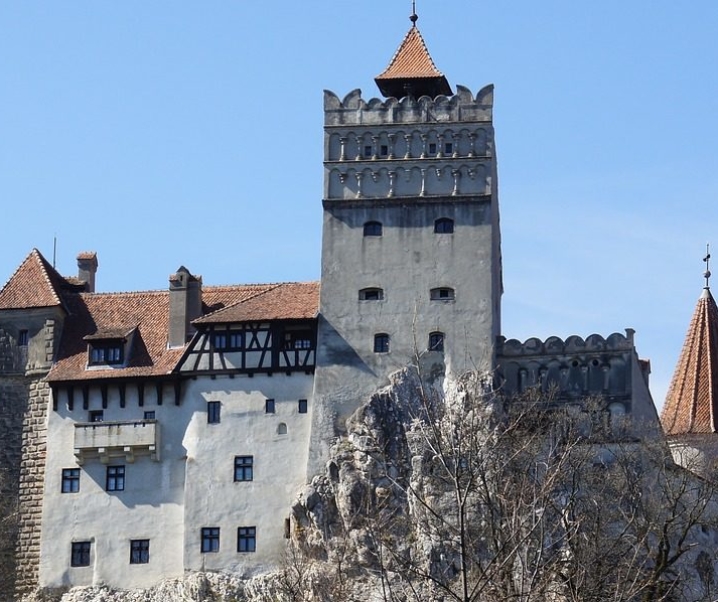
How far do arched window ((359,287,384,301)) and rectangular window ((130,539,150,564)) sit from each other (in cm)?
867

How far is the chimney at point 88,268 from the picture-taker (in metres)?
61.2

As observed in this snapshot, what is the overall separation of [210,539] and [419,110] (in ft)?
42.6

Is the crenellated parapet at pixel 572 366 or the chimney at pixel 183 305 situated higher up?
the chimney at pixel 183 305

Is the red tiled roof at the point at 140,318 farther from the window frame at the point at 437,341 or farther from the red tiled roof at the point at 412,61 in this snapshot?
the red tiled roof at the point at 412,61

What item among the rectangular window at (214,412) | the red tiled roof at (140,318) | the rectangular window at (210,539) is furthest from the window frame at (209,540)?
the red tiled roof at (140,318)

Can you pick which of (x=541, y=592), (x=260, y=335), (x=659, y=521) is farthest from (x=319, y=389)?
(x=541, y=592)

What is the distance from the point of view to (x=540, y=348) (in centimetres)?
5516

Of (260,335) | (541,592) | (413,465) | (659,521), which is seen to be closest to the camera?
(541,592)

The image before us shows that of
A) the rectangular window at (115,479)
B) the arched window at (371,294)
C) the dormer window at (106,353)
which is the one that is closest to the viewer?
the arched window at (371,294)

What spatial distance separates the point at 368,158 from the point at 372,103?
1582 millimetres

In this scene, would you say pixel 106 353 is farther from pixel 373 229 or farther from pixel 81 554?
pixel 373 229

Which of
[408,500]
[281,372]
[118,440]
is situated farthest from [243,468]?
[408,500]

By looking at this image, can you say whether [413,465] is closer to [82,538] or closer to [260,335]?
[260,335]

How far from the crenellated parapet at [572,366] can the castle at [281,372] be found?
Result: 0.05 m
